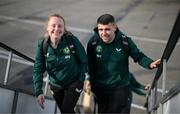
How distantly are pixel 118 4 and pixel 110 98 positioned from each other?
17663 mm

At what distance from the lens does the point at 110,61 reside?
401cm

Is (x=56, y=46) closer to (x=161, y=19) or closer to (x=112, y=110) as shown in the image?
(x=112, y=110)

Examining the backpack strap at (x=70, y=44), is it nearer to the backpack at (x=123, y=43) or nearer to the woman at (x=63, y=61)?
the woman at (x=63, y=61)

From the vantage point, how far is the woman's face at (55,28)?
12.7ft

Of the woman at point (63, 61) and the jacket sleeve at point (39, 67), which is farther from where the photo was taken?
the jacket sleeve at point (39, 67)

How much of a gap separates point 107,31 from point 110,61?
0.30 meters

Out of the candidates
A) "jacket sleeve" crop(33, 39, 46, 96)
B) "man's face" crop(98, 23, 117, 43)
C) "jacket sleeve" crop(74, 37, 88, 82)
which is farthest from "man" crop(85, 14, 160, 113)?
"jacket sleeve" crop(33, 39, 46, 96)

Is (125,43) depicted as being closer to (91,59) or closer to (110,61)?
(110,61)

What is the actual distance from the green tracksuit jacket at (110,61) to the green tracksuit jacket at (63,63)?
0.54 ft

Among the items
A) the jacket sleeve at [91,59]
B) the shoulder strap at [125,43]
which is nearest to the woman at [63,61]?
the jacket sleeve at [91,59]

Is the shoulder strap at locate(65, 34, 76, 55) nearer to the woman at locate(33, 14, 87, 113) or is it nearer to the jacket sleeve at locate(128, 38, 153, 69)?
the woman at locate(33, 14, 87, 113)

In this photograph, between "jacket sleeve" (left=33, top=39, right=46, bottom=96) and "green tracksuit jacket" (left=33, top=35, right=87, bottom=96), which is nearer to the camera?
"green tracksuit jacket" (left=33, top=35, right=87, bottom=96)

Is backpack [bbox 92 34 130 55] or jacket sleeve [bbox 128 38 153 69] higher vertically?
backpack [bbox 92 34 130 55]

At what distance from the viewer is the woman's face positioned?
12.7ft
